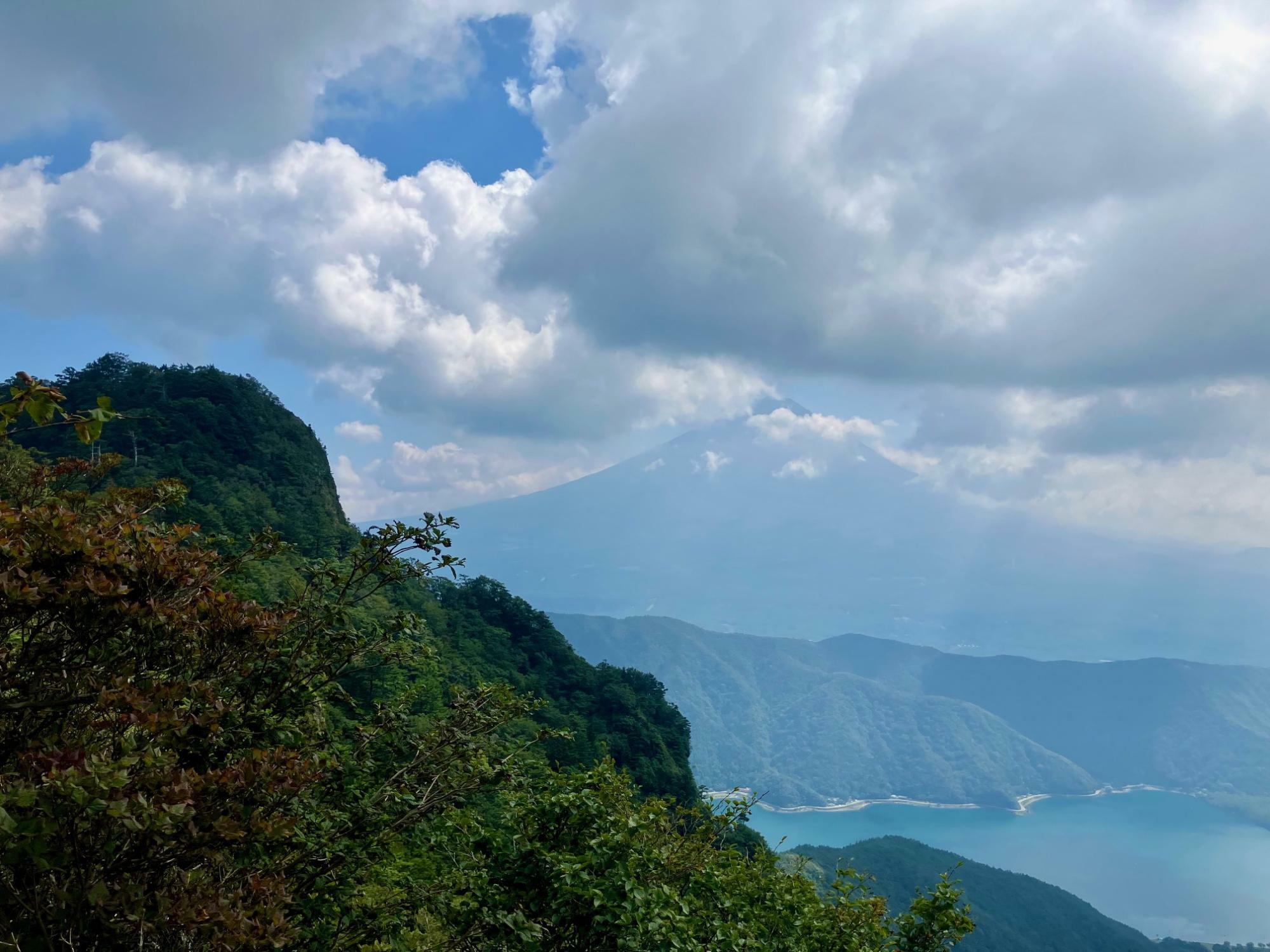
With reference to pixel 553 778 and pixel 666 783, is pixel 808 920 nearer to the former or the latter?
pixel 553 778

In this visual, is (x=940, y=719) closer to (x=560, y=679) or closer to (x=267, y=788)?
(x=560, y=679)

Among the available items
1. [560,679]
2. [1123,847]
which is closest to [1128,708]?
[1123,847]

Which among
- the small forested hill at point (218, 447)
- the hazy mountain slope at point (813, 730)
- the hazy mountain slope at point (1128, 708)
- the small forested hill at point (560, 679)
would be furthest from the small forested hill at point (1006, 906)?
the hazy mountain slope at point (1128, 708)

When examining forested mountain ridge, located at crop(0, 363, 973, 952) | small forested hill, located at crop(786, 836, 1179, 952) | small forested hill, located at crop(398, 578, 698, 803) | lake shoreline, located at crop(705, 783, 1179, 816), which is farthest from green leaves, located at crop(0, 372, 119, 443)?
lake shoreline, located at crop(705, 783, 1179, 816)

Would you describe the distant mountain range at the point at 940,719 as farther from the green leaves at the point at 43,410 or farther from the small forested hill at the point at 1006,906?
the green leaves at the point at 43,410

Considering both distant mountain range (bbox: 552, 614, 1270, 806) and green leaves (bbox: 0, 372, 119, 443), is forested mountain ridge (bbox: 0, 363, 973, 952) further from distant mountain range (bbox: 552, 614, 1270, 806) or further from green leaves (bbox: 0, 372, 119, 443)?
distant mountain range (bbox: 552, 614, 1270, 806)
